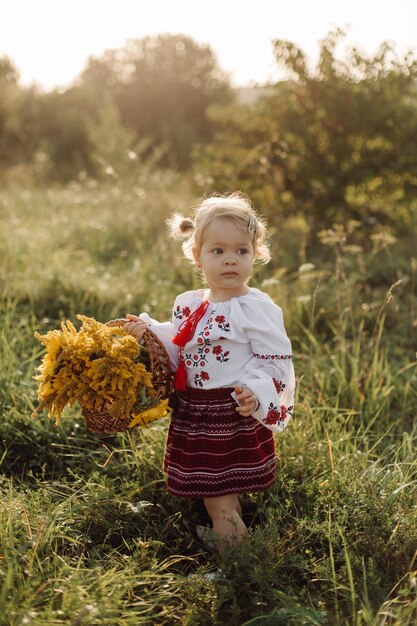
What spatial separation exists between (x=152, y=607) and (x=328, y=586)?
70 cm

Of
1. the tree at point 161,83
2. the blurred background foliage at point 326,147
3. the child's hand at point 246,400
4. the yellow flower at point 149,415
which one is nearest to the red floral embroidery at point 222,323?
the child's hand at point 246,400

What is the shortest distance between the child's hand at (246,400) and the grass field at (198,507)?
444mm

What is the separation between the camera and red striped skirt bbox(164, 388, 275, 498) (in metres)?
2.71

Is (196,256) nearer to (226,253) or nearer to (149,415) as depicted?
(226,253)

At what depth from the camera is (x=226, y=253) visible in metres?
2.72

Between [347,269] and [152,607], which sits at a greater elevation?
[347,269]

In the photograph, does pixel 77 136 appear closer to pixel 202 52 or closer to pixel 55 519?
pixel 202 52

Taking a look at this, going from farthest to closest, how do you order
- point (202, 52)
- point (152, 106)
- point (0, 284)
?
1. point (202, 52)
2. point (152, 106)
3. point (0, 284)

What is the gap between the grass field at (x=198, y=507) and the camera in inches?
89.0

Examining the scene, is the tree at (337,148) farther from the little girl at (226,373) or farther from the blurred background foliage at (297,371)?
the little girl at (226,373)

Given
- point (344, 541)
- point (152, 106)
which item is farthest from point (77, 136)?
point (344, 541)

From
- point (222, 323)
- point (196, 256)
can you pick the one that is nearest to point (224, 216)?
point (196, 256)

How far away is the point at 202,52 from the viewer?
22.6 meters

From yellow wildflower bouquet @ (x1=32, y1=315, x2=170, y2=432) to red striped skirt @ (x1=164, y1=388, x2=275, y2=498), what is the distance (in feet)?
0.63
